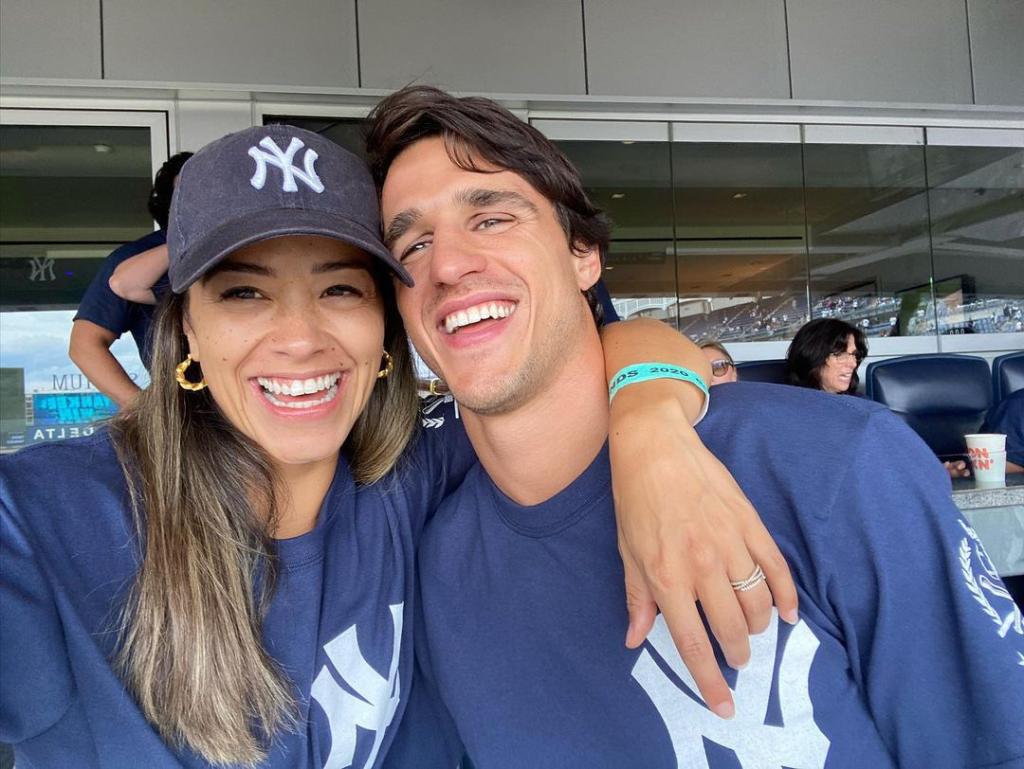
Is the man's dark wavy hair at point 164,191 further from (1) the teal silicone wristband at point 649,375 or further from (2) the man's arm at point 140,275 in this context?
(1) the teal silicone wristband at point 649,375

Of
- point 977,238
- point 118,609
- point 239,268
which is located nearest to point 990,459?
point 239,268

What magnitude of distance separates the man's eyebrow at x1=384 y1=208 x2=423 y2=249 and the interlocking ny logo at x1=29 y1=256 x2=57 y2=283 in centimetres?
417

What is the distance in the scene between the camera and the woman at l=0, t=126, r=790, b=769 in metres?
0.81

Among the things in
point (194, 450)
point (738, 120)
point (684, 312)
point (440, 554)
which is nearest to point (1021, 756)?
point (440, 554)

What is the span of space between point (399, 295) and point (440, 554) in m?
0.38

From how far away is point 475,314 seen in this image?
1.04 m

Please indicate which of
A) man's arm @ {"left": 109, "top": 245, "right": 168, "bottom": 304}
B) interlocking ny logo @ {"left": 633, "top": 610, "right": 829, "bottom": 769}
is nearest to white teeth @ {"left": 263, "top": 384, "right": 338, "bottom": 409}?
interlocking ny logo @ {"left": 633, "top": 610, "right": 829, "bottom": 769}

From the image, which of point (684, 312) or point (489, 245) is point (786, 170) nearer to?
point (684, 312)

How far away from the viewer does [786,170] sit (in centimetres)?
512

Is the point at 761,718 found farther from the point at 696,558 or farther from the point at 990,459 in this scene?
the point at 990,459

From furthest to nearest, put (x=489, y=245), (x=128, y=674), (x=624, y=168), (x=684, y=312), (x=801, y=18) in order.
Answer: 1. (x=684, y=312)
2. (x=624, y=168)
3. (x=801, y=18)
4. (x=489, y=245)
5. (x=128, y=674)

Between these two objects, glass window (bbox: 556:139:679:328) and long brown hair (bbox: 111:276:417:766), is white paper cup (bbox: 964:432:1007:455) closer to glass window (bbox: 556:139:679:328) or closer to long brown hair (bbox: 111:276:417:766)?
long brown hair (bbox: 111:276:417:766)

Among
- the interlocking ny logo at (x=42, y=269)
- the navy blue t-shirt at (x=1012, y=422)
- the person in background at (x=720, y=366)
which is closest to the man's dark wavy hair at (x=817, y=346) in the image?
the person in background at (x=720, y=366)

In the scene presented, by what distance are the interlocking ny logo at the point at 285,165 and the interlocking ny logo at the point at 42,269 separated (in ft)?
13.8
